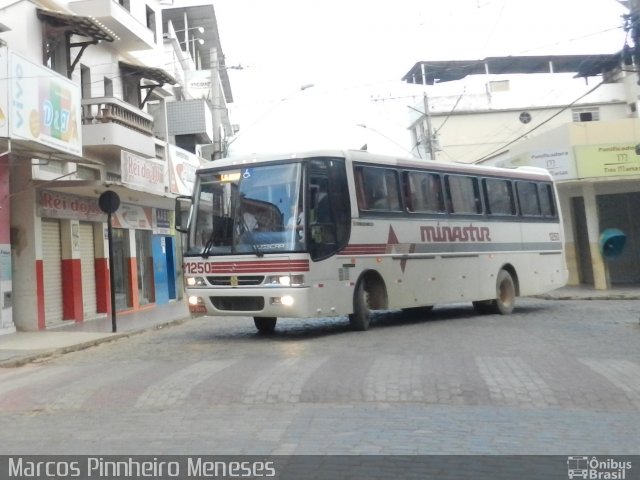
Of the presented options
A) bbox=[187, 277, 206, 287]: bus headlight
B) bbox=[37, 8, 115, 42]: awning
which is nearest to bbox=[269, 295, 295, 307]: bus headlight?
bbox=[187, 277, 206, 287]: bus headlight

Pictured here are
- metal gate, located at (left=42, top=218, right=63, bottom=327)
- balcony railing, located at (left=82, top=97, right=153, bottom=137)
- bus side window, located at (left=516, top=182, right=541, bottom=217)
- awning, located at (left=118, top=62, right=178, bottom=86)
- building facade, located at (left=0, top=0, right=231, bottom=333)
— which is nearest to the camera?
building facade, located at (left=0, top=0, right=231, bottom=333)

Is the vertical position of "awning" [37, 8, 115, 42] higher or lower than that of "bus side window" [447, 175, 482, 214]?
higher

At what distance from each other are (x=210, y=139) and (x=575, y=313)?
19.8 meters

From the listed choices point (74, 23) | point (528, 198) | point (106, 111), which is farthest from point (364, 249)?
point (74, 23)

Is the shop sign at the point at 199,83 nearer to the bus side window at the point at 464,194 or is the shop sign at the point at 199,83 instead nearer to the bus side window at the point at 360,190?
the bus side window at the point at 464,194

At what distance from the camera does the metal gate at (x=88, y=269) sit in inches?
758

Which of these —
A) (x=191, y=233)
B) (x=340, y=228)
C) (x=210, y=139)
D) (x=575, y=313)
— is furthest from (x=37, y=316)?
(x=210, y=139)

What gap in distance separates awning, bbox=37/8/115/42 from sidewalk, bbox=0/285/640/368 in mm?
7544

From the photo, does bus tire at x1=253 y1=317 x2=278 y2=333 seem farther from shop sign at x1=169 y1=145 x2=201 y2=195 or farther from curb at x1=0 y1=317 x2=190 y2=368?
shop sign at x1=169 y1=145 x2=201 y2=195

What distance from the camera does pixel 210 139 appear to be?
103 ft

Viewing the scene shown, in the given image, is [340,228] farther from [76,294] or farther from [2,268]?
[76,294]

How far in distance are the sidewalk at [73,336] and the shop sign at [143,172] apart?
3.78 meters

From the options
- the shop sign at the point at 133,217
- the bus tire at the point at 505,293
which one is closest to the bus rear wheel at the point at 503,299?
the bus tire at the point at 505,293
